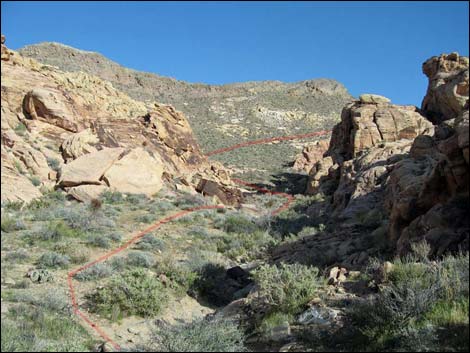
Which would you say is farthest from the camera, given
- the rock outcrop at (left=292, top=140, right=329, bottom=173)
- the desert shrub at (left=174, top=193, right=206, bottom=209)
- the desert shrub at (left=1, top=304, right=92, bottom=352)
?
the rock outcrop at (left=292, top=140, right=329, bottom=173)

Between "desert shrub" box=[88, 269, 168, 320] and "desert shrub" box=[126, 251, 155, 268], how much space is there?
2.03 m

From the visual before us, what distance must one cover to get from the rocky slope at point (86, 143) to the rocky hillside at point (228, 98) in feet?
78.7

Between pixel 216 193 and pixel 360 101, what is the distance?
32.9ft

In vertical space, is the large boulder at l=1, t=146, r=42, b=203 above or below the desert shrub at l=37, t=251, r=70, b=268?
above

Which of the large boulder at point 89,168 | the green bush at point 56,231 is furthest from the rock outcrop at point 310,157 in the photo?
the green bush at point 56,231

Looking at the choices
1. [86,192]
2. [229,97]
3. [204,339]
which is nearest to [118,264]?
[204,339]

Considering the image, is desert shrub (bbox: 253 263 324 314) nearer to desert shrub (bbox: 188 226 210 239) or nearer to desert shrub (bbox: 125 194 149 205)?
desert shrub (bbox: 188 226 210 239)

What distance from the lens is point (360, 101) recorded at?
1081 inches

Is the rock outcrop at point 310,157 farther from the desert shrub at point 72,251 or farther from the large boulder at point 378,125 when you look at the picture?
the desert shrub at point 72,251

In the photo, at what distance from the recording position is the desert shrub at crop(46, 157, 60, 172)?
19.5 m

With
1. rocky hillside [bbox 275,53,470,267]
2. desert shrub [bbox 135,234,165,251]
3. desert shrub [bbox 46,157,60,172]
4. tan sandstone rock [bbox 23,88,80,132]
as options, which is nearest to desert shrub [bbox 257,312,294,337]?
rocky hillside [bbox 275,53,470,267]

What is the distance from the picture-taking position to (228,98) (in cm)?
7531

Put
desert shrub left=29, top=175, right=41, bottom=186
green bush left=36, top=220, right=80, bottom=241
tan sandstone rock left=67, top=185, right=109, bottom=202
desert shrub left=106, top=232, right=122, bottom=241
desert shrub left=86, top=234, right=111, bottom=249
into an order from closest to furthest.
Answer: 1. green bush left=36, top=220, right=80, bottom=241
2. desert shrub left=86, top=234, right=111, bottom=249
3. desert shrub left=106, top=232, right=122, bottom=241
4. desert shrub left=29, top=175, right=41, bottom=186
5. tan sandstone rock left=67, top=185, right=109, bottom=202

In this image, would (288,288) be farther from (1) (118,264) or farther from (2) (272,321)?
(1) (118,264)
